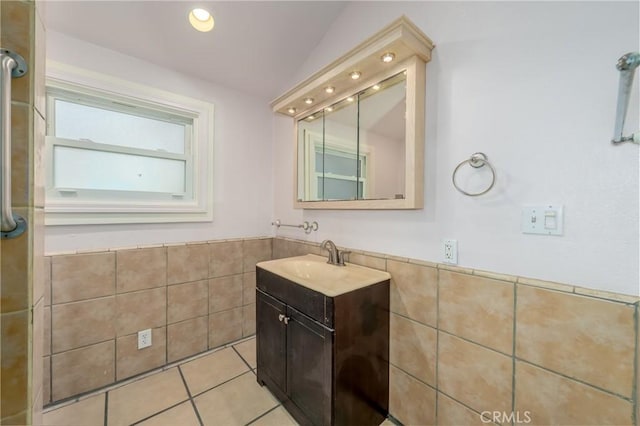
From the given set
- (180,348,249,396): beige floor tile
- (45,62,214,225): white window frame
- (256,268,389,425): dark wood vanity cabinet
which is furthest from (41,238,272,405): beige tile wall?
(256,268,389,425): dark wood vanity cabinet

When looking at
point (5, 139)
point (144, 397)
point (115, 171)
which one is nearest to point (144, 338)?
point (144, 397)

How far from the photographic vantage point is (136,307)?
5.71 feet

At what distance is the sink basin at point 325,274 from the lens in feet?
4.12

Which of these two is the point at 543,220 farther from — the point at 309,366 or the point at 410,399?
the point at 309,366

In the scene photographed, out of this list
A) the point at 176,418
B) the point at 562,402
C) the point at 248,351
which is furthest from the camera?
the point at 248,351

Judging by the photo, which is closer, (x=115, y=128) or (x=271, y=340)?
(x=271, y=340)

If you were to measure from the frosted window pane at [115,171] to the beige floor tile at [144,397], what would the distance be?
1343 mm

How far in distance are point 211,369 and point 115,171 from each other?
1.59m

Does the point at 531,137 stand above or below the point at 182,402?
above

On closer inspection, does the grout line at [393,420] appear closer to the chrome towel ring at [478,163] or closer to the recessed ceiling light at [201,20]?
the chrome towel ring at [478,163]

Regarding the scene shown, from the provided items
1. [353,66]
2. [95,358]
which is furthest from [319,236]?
[95,358]

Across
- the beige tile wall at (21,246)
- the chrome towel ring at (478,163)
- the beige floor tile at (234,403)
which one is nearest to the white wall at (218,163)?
the beige floor tile at (234,403)

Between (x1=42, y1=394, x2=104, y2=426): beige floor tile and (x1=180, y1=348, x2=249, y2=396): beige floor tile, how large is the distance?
46cm

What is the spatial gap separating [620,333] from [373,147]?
4.20ft
